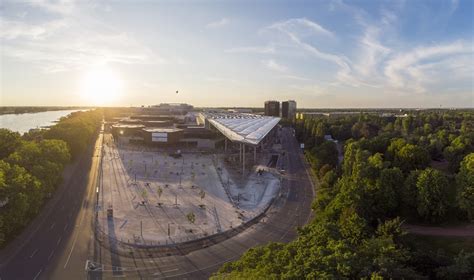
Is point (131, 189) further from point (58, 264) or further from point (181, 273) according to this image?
point (181, 273)

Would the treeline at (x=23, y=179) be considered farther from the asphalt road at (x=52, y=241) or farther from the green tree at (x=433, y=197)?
the green tree at (x=433, y=197)

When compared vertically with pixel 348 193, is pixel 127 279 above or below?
below

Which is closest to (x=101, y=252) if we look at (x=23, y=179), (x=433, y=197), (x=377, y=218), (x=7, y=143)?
(x=23, y=179)

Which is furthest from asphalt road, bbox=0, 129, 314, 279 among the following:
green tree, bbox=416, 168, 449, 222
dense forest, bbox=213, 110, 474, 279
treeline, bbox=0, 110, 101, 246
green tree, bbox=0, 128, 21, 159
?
green tree, bbox=0, 128, 21, 159

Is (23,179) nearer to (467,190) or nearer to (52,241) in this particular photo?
(52,241)

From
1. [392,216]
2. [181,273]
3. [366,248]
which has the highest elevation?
[366,248]

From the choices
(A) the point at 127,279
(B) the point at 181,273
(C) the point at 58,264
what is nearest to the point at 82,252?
(C) the point at 58,264

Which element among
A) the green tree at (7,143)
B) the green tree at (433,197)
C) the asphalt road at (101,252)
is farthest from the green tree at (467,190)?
the green tree at (7,143)

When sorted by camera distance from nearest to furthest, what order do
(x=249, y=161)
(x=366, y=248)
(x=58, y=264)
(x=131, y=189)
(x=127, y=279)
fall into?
(x=366, y=248) < (x=127, y=279) < (x=58, y=264) < (x=131, y=189) < (x=249, y=161)
